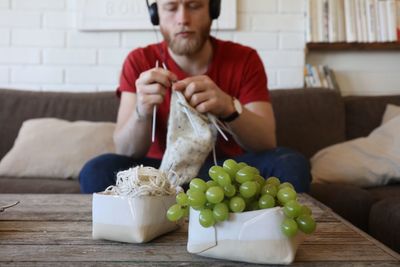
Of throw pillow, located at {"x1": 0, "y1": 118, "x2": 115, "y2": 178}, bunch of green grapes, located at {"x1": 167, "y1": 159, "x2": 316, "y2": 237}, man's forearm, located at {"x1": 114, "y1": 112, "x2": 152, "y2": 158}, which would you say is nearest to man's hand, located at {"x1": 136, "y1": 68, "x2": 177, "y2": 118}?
man's forearm, located at {"x1": 114, "y1": 112, "x2": 152, "y2": 158}

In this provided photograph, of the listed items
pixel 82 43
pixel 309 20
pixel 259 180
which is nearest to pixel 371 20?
pixel 309 20

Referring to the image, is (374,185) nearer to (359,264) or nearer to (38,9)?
(359,264)

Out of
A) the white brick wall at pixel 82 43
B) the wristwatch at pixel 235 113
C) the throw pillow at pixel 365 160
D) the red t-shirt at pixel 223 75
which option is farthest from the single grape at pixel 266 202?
the white brick wall at pixel 82 43

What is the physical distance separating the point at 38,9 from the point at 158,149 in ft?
3.71

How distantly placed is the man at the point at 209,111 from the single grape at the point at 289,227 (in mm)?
544

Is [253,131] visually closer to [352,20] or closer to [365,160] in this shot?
[365,160]

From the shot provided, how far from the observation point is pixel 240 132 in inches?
50.1

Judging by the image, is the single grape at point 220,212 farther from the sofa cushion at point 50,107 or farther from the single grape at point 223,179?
the sofa cushion at point 50,107

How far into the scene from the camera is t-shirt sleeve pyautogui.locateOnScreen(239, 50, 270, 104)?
147cm

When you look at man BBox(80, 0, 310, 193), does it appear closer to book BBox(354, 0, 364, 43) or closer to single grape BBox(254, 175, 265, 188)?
single grape BBox(254, 175, 265, 188)

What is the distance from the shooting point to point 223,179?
555 millimetres

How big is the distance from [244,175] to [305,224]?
99 millimetres

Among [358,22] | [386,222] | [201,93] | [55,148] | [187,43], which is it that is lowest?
[386,222]

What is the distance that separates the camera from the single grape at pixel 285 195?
56cm
